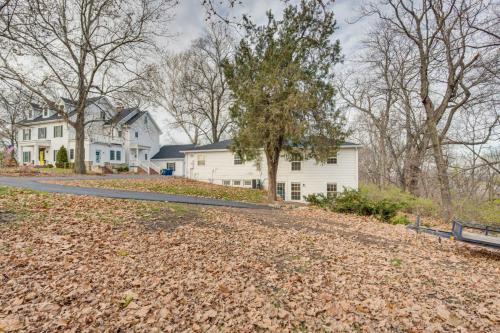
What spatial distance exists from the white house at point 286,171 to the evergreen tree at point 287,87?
9.24ft

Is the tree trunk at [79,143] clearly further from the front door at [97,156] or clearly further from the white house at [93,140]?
the front door at [97,156]

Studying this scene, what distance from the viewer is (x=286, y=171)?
22.0 meters

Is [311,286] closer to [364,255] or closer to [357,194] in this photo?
[364,255]

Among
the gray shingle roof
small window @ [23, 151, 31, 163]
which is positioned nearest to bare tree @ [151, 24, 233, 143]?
the gray shingle roof

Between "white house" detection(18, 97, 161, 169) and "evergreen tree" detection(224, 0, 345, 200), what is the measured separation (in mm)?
18572

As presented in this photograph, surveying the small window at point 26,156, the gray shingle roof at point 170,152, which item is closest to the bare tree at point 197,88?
the gray shingle roof at point 170,152

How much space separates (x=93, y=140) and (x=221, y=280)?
31.5m

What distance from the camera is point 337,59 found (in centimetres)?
1614

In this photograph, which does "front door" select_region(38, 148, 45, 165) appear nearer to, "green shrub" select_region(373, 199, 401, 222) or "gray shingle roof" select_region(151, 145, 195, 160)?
"gray shingle roof" select_region(151, 145, 195, 160)

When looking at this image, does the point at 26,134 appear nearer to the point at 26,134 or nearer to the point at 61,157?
the point at 26,134

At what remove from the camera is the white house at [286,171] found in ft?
66.2

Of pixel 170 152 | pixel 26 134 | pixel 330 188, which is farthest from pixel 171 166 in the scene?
pixel 330 188

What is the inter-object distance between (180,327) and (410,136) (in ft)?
72.5

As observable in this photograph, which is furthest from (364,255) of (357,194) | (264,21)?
(264,21)
